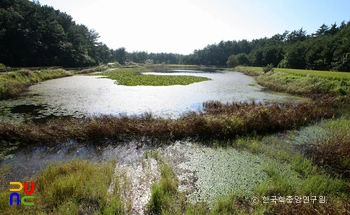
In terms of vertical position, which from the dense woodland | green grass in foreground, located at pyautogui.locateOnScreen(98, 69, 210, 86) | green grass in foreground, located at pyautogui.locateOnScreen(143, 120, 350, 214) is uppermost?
the dense woodland

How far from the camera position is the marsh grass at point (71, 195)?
3674 millimetres

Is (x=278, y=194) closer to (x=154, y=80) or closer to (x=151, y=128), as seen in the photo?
(x=151, y=128)

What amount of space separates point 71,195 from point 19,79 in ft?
72.4

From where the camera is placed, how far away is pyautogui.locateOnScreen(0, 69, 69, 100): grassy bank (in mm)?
14988

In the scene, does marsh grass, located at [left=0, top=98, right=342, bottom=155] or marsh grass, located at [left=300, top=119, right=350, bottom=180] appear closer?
marsh grass, located at [left=300, top=119, right=350, bottom=180]

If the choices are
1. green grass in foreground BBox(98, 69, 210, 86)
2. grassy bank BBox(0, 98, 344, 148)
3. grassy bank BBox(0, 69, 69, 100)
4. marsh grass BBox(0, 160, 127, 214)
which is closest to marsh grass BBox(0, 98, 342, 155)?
grassy bank BBox(0, 98, 344, 148)

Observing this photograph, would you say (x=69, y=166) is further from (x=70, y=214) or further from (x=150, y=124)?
(x=150, y=124)

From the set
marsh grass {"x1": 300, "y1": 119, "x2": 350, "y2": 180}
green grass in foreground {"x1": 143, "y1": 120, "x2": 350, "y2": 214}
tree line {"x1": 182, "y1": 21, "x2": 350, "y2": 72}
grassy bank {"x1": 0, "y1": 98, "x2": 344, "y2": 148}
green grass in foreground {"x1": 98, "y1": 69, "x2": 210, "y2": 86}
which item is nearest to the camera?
green grass in foreground {"x1": 143, "y1": 120, "x2": 350, "y2": 214}

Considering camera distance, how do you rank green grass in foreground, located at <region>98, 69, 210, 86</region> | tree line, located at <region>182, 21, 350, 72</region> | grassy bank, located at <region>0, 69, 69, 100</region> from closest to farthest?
grassy bank, located at <region>0, 69, 69, 100</region>
green grass in foreground, located at <region>98, 69, 210, 86</region>
tree line, located at <region>182, 21, 350, 72</region>

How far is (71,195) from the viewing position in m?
4.11

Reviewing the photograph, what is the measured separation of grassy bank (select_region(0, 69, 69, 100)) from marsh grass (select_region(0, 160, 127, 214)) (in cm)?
1447

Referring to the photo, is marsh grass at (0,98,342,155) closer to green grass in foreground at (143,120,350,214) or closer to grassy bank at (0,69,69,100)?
green grass in foreground at (143,120,350,214)

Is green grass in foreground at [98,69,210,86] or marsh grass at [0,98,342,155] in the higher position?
green grass in foreground at [98,69,210,86]

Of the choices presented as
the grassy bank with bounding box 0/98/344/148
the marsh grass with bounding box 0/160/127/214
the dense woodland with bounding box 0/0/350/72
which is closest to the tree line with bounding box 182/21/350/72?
the dense woodland with bounding box 0/0/350/72
